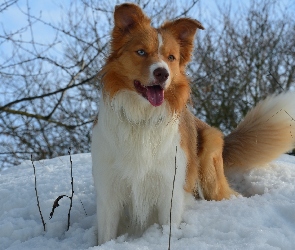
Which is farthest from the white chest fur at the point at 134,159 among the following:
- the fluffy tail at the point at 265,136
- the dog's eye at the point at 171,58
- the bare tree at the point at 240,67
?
the bare tree at the point at 240,67

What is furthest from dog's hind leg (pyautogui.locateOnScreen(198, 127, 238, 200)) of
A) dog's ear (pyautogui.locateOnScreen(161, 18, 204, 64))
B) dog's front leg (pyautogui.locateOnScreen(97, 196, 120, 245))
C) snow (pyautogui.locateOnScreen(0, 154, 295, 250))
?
dog's front leg (pyautogui.locateOnScreen(97, 196, 120, 245))

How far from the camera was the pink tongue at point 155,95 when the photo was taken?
331 cm

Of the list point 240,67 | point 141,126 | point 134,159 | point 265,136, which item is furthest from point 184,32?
point 240,67

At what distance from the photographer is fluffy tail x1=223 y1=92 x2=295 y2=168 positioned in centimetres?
509

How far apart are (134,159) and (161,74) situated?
0.76m

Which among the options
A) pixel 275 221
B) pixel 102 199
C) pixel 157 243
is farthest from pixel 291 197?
pixel 102 199

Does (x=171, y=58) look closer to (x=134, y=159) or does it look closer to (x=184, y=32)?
(x=184, y=32)

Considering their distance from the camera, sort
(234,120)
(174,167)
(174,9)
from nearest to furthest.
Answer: (174,167)
(174,9)
(234,120)

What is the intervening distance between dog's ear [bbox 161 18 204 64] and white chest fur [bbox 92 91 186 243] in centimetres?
67

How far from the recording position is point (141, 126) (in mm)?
3465

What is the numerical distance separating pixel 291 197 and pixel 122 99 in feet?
6.08

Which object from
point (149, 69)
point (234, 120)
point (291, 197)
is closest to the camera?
point (149, 69)

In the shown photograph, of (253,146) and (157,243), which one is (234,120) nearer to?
(253,146)

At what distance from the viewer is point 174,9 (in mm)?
11648
